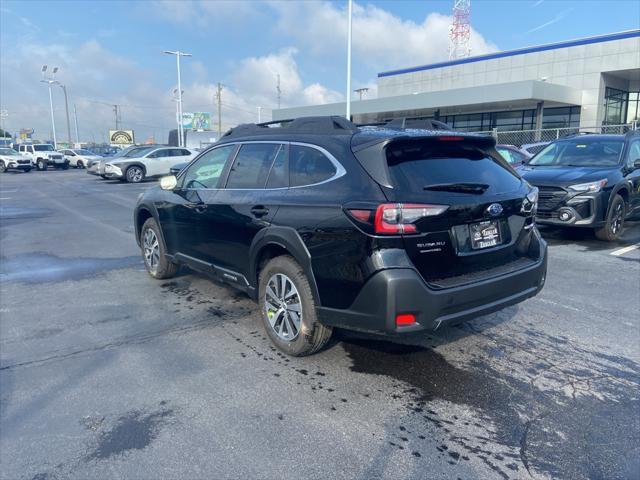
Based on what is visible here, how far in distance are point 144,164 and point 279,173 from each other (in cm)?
2232

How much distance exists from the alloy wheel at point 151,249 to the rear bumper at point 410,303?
3.33m

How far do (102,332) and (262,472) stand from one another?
266 centimetres

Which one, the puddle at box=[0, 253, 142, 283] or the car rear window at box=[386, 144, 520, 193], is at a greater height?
the car rear window at box=[386, 144, 520, 193]

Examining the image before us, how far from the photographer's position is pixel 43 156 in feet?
127

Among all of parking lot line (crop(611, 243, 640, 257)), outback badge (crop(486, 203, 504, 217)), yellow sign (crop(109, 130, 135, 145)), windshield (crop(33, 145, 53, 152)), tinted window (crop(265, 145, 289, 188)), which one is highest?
yellow sign (crop(109, 130, 135, 145))

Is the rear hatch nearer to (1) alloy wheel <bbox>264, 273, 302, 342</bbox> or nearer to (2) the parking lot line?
(1) alloy wheel <bbox>264, 273, 302, 342</bbox>

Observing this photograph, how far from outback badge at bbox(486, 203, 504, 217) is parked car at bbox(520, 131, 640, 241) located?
4809 mm

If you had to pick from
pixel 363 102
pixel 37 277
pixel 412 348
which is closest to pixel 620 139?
pixel 412 348

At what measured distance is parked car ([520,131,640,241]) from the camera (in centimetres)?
Result: 779

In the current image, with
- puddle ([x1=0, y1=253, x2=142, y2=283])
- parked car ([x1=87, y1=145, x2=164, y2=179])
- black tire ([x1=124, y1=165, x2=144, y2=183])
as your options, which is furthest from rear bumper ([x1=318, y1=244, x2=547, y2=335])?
parked car ([x1=87, y1=145, x2=164, y2=179])

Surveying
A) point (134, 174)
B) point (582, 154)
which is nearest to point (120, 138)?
point (134, 174)

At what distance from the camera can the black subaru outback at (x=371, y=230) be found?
319 centimetres

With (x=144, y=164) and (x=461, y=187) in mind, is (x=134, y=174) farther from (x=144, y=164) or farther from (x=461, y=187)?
(x=461, y=187)

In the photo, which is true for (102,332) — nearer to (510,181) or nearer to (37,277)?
(37,277)
